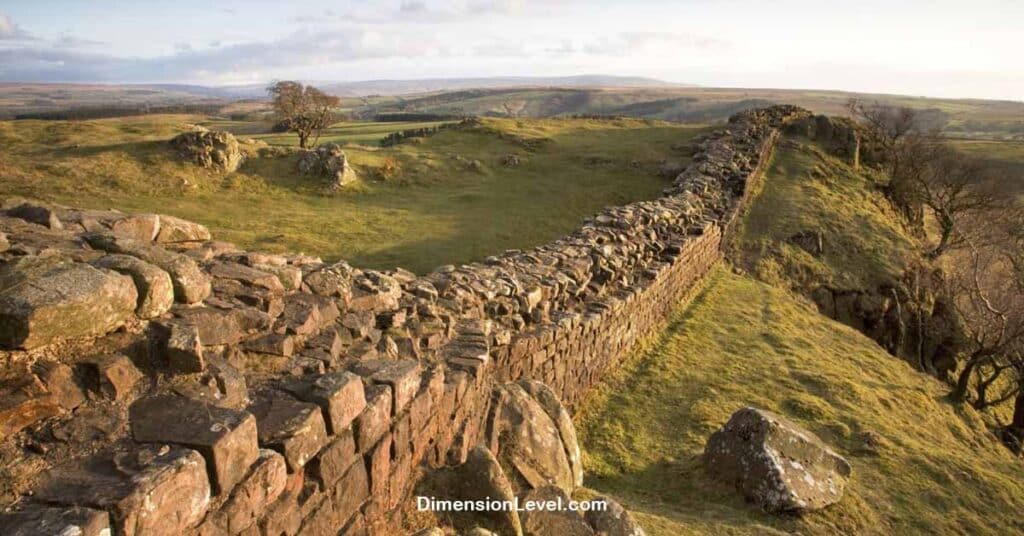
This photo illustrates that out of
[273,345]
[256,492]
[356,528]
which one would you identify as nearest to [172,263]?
[273,345]

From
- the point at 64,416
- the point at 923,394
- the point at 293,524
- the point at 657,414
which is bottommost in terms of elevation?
the point at 923,394

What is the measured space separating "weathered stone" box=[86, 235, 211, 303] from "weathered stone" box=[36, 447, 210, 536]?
1.73 metres

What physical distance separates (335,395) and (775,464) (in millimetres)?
6147

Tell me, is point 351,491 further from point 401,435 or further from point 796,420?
point 796,420

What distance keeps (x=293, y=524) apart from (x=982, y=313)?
774 inches

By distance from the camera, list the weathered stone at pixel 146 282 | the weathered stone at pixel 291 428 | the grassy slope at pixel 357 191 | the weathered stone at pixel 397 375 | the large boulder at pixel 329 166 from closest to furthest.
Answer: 1. the weathered stone at pixel 291 428
2. the weathered stone at pixel 146 282
3. the weathered stone at pixel 397 375
4. the grassy slope at pixel 357 191
5. the large boulder at pixel 329 166

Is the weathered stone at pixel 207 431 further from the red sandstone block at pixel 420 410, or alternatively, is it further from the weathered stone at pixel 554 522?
the weathered stone at pixel 554 522

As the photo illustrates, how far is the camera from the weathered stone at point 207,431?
3789 mm

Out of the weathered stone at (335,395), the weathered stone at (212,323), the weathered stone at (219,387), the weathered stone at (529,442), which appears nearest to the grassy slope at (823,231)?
the weathered stone at (529,442)

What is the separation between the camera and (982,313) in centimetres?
1714

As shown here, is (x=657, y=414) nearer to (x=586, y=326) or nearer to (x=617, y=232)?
(x=586, y=326)

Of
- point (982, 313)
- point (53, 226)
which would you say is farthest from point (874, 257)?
point (53, 226)

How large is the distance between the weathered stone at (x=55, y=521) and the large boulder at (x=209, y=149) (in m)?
26.1

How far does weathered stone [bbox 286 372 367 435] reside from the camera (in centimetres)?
473
